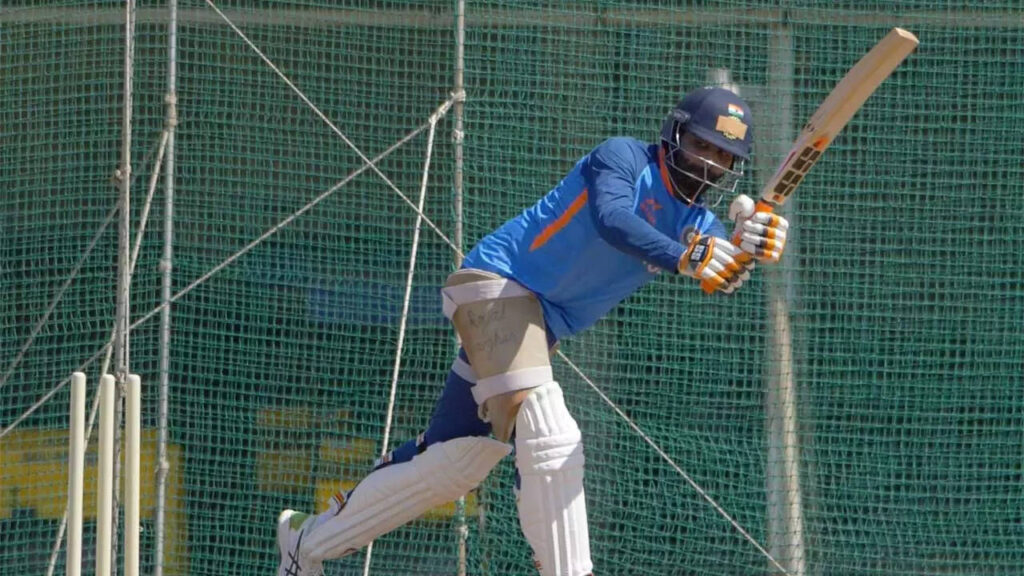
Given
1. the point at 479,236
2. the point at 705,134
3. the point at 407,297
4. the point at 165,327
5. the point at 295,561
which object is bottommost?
the point at 295,561

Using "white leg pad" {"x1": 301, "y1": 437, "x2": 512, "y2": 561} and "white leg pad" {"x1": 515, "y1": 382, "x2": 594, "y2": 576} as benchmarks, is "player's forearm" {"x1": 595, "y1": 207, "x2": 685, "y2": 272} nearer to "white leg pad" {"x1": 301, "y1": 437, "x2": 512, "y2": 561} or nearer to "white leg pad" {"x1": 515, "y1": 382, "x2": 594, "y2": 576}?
"white leg pad" {"x1": 515, "y1": 382, "x2": 594, "y2": 576}

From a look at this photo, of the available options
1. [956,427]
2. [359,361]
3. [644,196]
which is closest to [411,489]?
[644,196]

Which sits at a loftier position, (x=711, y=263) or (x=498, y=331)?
(x=711, y=263)

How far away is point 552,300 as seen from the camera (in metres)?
5.28

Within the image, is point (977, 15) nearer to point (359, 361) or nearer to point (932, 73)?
point (932, 73)

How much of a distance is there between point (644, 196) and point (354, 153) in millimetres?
2335

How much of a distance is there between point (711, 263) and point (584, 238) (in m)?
0.56

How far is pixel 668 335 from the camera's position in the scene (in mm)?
7254

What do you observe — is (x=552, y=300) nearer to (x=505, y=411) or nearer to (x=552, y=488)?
(x=505, y=411)

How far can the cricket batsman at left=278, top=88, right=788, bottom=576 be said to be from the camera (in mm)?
4898

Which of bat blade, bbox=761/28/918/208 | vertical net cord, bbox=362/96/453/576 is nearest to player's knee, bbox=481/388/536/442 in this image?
bat blade, bbox=761/28/918/208

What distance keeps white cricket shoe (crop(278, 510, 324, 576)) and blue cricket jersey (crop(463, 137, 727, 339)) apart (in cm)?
101

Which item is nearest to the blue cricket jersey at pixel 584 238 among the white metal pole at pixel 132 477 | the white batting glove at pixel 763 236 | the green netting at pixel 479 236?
the white batting glove at pixel 763 236

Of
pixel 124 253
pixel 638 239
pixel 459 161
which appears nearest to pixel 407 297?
pixel 459 161
